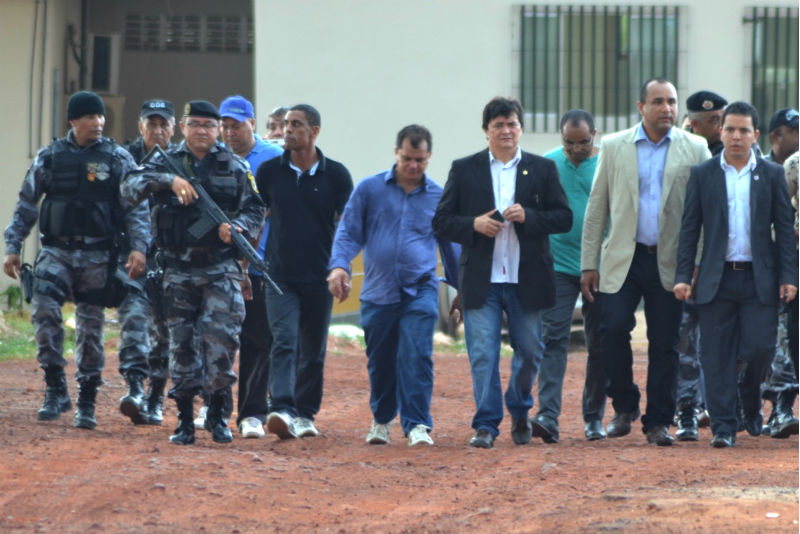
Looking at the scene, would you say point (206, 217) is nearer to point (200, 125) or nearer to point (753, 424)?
point (200, 125)

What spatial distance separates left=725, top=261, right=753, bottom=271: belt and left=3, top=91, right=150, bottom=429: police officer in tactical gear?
142 inches

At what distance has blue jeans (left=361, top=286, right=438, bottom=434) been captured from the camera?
9.87 metres

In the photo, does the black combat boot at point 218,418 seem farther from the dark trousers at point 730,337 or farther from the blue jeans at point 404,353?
the dark trousers at point 730,337

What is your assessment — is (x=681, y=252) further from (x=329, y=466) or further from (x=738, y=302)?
(x=329, y=466)

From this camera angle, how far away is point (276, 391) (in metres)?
10.0

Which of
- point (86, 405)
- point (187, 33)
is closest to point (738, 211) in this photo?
point (86, 405)

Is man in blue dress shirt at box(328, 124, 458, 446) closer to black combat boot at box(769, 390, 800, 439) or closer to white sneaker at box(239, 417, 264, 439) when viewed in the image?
white sneaker at box(239, 417, 264, 439)

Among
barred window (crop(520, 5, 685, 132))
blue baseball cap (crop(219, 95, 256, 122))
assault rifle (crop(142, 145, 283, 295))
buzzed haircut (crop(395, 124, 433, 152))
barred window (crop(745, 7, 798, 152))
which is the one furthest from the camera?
barred window (crop(745, 7, 798, 152))

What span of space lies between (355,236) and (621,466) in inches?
93.8

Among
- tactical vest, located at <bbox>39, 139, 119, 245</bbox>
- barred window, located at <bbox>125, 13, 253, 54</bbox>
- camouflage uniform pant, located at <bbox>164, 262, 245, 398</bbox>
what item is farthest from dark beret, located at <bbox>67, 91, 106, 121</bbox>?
barred window, located at <bbox>125, 13, 253, 54</bbox>

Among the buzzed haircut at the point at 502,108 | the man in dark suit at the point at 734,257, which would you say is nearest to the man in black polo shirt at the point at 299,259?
the buzzed haircut at the point at 502,108

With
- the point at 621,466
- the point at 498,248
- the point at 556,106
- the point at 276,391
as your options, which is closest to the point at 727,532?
the point at 621,466

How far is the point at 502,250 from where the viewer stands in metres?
9.71

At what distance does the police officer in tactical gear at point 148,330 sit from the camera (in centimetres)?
1073
